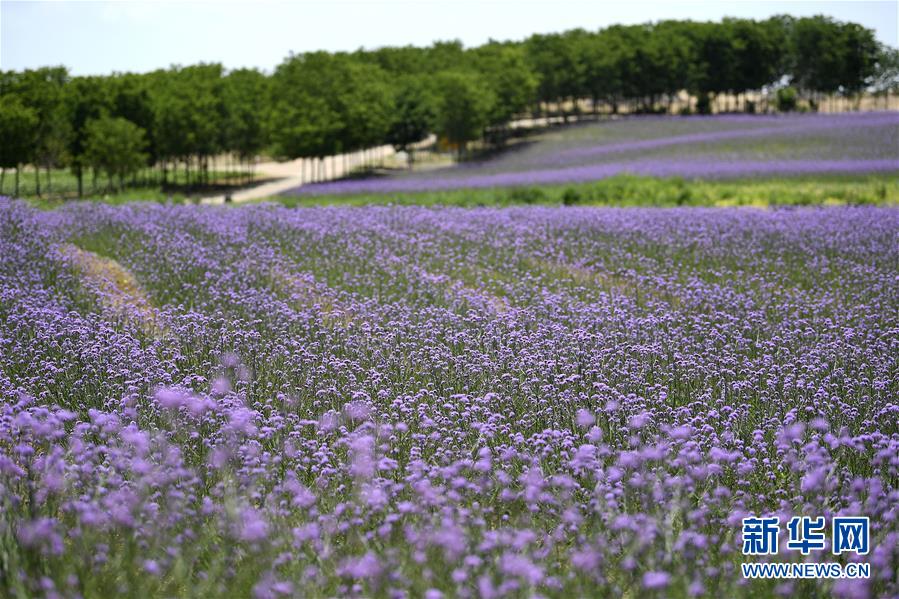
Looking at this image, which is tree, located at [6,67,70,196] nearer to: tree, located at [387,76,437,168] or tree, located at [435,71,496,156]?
tree, located at [387,76,437,168]

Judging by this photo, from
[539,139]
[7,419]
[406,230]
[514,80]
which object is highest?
[514,80]

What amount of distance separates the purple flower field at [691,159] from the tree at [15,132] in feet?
43.1

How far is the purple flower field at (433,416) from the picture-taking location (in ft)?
13.4

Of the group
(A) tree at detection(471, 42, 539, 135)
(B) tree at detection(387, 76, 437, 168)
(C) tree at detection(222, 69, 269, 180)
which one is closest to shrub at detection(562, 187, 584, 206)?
(C) tree at detection(222, 69, 269, 180)

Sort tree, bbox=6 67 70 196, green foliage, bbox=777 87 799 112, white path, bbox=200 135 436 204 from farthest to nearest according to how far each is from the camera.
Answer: green foliage, bbox=777 87 799 112
white path, bbox=200 135 436 204
tree, bbox=6 67 70 196

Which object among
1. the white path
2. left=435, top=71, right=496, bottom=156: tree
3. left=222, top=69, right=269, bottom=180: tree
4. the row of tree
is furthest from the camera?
left=435, top=71, right=496, bottom=156: tree

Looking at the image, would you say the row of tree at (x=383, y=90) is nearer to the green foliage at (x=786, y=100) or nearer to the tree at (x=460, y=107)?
the tree at (x=460, y=107)

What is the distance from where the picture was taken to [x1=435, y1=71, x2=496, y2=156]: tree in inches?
2376

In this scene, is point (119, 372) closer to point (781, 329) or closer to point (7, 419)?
point (7, 419)

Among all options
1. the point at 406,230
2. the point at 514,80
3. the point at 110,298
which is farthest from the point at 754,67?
the point at 110,298

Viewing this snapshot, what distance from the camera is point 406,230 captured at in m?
14.9

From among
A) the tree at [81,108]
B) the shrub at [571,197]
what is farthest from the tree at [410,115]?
the shrub at [571,197]

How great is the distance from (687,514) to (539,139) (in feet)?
216

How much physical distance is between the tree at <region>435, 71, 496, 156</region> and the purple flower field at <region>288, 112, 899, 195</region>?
3.38m
